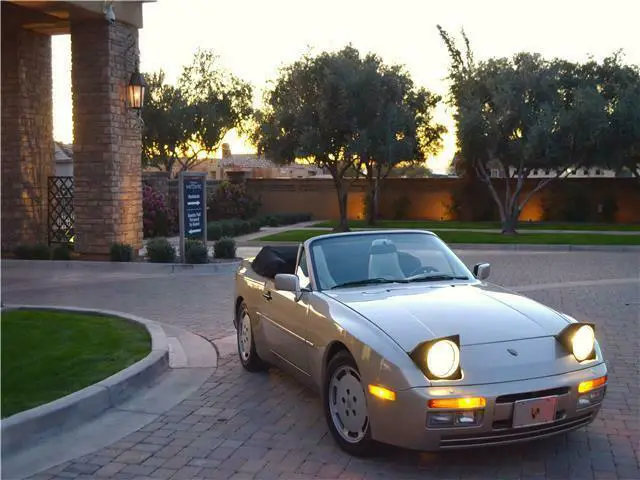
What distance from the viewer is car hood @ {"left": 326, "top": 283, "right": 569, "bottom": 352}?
4898 mm

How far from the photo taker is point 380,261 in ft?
20.9

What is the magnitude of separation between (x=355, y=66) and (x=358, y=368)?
2197 cm

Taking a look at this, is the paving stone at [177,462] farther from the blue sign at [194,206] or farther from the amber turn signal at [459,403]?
the blue sign at [194,206]

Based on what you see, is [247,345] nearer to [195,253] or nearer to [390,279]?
[390,279]

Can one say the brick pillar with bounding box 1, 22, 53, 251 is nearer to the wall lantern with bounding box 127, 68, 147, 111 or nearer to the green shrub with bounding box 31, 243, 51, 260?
the green shrub with bounding box 31, 243, 51, 260

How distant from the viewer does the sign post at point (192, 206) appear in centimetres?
1598

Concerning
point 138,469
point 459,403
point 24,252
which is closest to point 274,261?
point 138,469

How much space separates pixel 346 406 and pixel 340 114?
829 inches

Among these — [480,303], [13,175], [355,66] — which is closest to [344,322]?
[480,303]

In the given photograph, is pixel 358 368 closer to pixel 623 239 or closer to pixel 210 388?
pixel 210 388

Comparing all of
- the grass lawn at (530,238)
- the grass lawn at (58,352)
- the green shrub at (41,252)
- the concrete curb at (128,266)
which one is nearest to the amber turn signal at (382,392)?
the grass lawn at (58,352)

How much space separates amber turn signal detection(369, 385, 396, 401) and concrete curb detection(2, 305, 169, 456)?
245 cm

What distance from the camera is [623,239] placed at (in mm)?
22703

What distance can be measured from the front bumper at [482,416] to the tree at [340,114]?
21.1 meters
